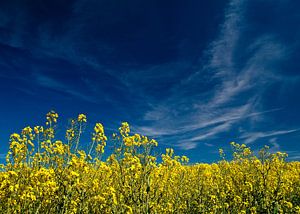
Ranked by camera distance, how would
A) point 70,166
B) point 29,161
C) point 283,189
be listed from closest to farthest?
1. point 70,166
2. point 29,161
3. point 283,189

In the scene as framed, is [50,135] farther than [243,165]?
No

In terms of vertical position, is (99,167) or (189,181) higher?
(189,181)

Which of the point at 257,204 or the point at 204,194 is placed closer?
the point at 257,204

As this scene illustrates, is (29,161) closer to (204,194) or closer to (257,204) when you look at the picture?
(204,194)

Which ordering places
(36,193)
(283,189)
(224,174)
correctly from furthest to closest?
(224,174), (283,189), (36,193)

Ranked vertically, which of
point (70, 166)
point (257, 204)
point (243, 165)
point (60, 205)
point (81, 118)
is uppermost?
point (243, 165)

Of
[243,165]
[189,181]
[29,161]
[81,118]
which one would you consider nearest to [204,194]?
[189,181]

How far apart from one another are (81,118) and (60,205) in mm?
2653

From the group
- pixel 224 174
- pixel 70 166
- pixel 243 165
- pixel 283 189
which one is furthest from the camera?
pixel 224 174

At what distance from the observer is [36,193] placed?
6344mm

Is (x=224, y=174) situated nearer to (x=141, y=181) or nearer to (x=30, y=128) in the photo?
(x=141, y=181)

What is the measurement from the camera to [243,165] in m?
14.2

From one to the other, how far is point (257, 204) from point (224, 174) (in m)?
4.68

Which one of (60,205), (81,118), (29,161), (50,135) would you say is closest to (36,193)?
(60,205)
